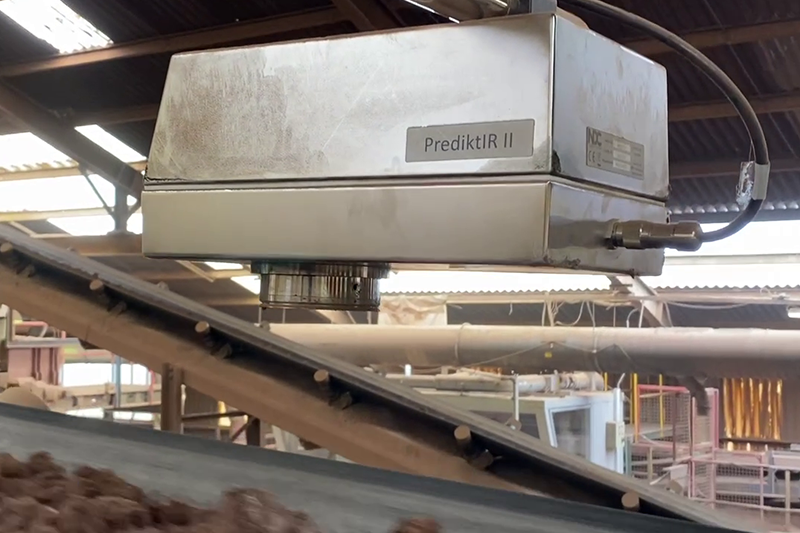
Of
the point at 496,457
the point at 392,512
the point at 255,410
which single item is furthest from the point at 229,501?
the point at 255,410

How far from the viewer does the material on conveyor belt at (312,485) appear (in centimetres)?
65

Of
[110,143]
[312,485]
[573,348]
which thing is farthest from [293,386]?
[110,143]

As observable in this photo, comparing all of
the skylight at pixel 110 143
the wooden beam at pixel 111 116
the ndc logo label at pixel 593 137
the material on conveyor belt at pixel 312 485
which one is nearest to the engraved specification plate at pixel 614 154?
the ndc logo label at pixel 593 137

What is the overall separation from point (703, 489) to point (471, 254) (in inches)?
193

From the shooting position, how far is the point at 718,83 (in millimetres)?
642

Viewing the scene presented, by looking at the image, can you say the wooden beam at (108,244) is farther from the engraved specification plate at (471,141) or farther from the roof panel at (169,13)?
the engraved specification plate at (471,141)

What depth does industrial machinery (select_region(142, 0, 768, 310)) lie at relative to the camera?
56cm

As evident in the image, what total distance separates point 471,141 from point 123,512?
1.30 ft

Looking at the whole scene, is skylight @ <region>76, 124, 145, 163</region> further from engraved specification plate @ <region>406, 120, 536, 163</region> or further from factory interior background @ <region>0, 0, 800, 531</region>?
engraved specification plate @ <region>406, 120, 536, 163</region>

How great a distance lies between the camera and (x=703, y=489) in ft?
16.1

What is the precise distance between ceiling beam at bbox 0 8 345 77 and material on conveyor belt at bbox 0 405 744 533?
2.27 m

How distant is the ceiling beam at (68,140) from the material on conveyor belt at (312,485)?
3.12 m

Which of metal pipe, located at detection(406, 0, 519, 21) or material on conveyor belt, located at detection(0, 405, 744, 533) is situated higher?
metal pipe, located at detection(406, 0, 519, 21)

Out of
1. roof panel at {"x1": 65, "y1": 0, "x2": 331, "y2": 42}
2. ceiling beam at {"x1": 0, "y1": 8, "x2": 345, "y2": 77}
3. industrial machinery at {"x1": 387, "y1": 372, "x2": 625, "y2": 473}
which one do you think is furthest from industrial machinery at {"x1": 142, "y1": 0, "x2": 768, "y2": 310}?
industrial machinery at {"x1": 387, "y1": 372, "x2": 625, "y2": 473}
